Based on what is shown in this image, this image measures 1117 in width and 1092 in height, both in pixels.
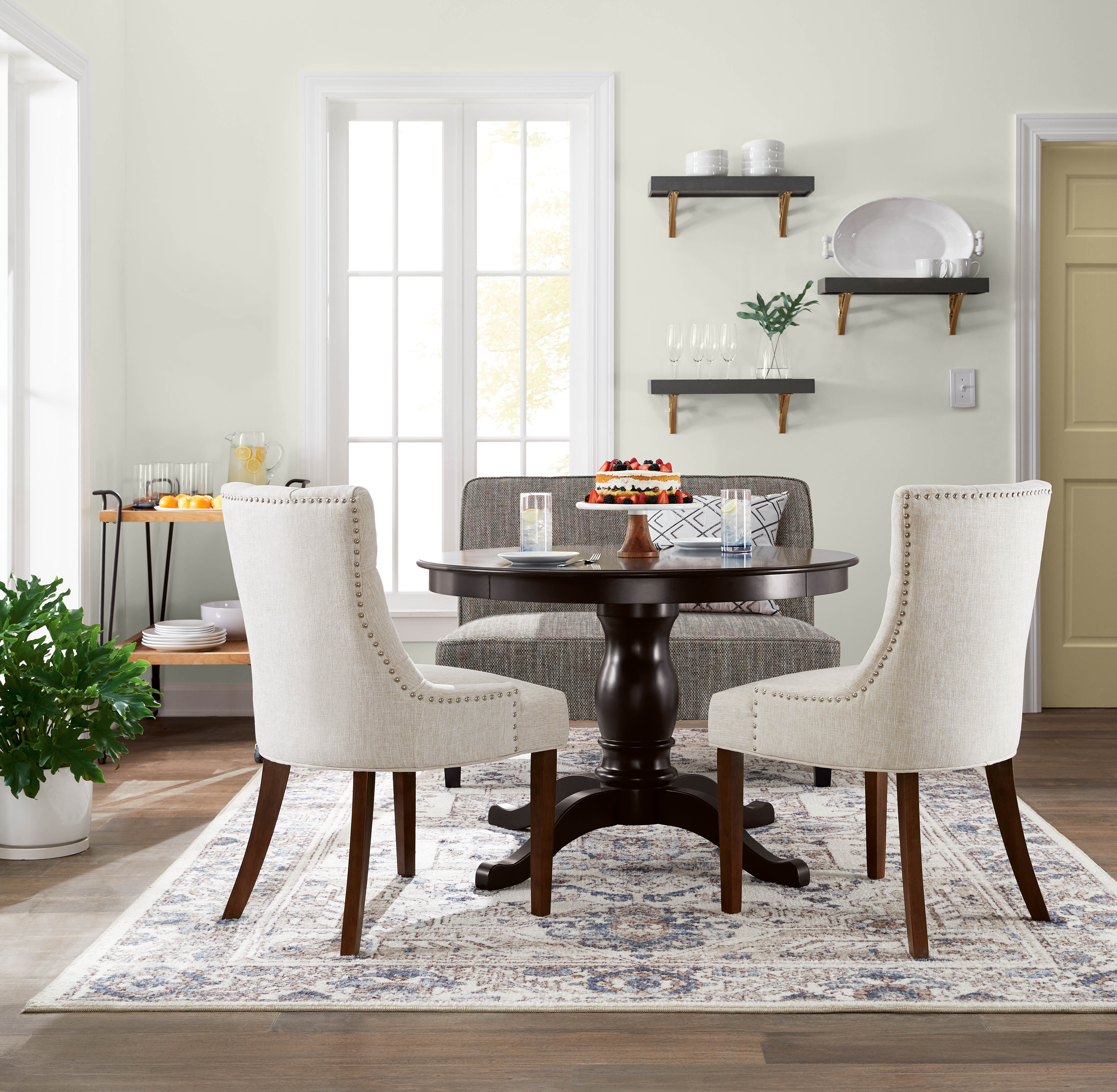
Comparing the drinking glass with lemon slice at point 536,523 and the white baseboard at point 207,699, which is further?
the white baseboard at point 207,699

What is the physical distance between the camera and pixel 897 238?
162 inches

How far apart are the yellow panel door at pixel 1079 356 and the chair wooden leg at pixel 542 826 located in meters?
2.74

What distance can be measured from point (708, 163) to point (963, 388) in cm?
122

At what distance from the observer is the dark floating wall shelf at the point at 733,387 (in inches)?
159

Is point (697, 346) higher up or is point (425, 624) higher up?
point (697, 346)

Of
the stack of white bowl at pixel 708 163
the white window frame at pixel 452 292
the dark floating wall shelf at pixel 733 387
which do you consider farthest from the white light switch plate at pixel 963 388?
the white window frame at pixel 452 292

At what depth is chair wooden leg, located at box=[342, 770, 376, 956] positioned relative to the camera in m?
2.02

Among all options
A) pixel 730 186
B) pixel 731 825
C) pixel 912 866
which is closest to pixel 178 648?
pixel 731 825

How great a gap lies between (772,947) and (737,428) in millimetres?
2416

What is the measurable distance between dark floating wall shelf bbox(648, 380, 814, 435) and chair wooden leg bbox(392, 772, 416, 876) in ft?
6.68

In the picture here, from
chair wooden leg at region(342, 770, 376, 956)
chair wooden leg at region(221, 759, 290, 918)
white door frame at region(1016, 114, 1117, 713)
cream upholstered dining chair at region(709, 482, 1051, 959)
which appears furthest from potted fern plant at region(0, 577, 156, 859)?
white door frame at region(1016, 114, 1117, 713)

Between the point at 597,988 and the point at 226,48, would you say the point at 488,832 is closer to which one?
the point at 597,988

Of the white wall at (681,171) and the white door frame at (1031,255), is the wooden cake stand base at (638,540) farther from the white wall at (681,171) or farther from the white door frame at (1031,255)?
the white door frame at (1031,255)

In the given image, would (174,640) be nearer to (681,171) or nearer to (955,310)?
(681,171)
